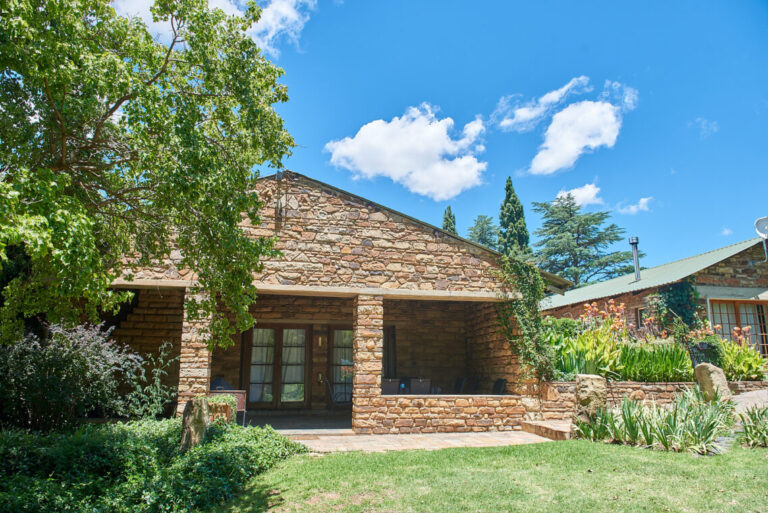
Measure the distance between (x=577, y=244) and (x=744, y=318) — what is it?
62.7ft

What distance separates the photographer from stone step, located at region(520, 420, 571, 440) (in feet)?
23.3

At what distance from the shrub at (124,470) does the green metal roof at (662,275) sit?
8070 mm

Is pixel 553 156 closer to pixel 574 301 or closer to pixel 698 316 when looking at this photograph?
pixel 574 301

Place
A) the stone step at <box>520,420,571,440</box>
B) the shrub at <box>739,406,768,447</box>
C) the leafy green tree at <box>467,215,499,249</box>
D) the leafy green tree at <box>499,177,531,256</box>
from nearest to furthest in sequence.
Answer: the shrub at <box>739,406,768,447</box> → the stone step at <box>520,420,571,440</box> → the leafy green tree at <box>499,177,531,256</box> → the leafy green tree at <box>467,215,499,249</box>

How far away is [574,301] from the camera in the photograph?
17.2 m

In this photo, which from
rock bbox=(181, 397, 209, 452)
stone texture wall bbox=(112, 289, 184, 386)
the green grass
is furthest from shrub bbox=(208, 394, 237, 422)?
stone texture wall bbox=(112, 289, 184, 386)

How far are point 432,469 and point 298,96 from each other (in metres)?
4.50

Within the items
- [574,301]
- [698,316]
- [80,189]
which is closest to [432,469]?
[80,189]

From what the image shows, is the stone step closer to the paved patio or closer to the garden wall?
the paved patio

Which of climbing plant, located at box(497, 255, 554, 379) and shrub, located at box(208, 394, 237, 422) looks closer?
shrub, located at box(208, 394, 237, 422)

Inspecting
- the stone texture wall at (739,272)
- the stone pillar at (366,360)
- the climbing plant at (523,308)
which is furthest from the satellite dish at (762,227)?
the stone pillar at (366,360)

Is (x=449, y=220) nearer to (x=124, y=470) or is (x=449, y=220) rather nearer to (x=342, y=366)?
(x=342, y=366)

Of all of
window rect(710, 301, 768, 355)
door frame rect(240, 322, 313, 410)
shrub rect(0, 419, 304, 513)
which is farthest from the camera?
window rect(710, 301, 768, 355)

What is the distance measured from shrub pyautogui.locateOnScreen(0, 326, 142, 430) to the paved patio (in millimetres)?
3060
